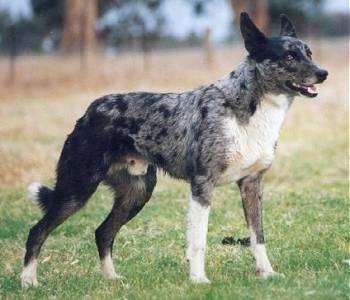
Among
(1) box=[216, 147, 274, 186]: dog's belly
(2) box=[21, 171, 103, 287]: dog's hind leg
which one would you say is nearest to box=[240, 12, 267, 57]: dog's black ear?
(1) box=[216, 147, 274, 186]: dog's belly

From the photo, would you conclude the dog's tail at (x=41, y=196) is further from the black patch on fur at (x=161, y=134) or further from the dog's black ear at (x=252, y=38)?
the dog's black ear at (x=252, y=38)

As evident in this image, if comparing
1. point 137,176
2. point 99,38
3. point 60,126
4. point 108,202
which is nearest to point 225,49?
point 99,38

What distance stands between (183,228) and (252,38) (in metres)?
3.49

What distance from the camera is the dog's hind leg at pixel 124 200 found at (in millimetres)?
8164

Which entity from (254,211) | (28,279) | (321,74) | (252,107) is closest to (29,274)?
(28,279)

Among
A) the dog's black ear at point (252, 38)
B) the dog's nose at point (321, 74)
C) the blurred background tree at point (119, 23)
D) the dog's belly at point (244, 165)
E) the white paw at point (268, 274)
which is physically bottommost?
the blurred background tree at point (119, 23)

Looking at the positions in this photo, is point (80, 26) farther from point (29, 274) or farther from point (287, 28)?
point (29, 274)

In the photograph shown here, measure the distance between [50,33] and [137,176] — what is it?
1224 inches

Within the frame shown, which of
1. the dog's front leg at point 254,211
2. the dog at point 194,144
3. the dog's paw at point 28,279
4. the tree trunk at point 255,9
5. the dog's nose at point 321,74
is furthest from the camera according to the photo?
the tree trunk at point 255,9

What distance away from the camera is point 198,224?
7.23 m

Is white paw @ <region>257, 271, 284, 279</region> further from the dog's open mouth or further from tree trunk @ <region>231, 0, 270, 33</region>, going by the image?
tree trunk @ <region>231, 0, 270, 33</region>

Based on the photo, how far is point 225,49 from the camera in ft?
127

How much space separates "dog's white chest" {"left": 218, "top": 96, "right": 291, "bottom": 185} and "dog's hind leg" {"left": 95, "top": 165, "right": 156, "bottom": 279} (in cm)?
111

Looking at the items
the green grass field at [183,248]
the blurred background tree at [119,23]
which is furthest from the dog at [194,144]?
the blurred background tree at [119,23]
